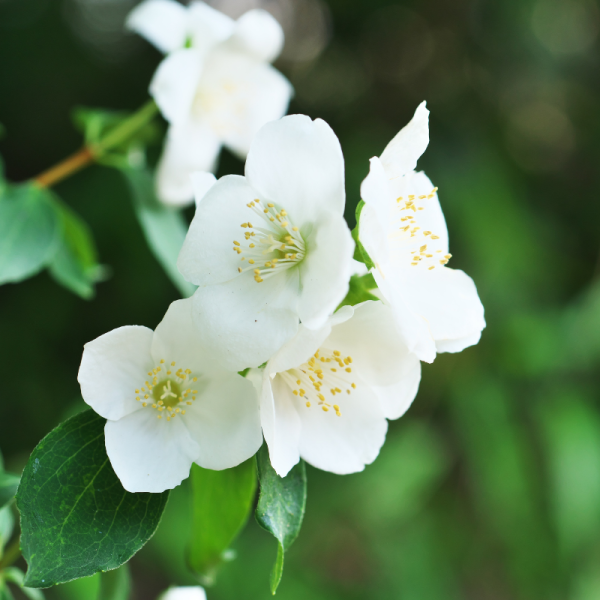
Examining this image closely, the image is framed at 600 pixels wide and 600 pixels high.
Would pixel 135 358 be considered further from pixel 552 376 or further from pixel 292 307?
pixel 552 376

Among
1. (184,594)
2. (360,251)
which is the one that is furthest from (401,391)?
(184,594)

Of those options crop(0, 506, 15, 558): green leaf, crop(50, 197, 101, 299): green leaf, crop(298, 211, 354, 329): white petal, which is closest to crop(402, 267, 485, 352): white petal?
crop(298, 211, 354, 329): white petal

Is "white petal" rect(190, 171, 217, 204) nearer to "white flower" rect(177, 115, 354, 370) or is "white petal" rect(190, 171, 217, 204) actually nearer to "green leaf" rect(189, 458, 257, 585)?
"white flower" rect(177, 115, 354, 370)

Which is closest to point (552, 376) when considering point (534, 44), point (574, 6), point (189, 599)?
point (534, 44)

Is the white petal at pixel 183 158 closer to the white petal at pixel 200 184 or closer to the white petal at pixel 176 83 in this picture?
the white petal at pixel 176 83

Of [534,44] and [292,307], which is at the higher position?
[292,307]

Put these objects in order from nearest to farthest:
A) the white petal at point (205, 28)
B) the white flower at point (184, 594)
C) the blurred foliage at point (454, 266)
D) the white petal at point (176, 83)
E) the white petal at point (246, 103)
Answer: the white flower at point (184, 594)
the white petal at point (176, 83)
the white petal at point (205, 28)
the white petal at point (246, 103)
the blurred foliage at point (454, 266)

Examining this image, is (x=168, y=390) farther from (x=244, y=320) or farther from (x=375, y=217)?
(x=375, y=217)

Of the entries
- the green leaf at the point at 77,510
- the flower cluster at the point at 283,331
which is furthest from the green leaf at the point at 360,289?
the green leaf at the point at 77,510
